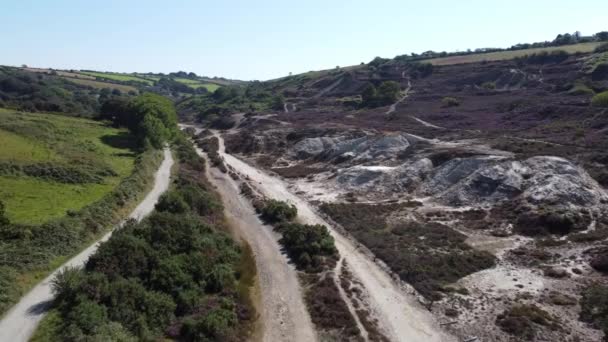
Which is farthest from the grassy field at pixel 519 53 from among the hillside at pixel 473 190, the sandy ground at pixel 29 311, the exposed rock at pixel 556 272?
the sandy ground at pixel 29 311

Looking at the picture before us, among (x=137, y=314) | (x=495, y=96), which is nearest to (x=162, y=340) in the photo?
(x=137, y=314)

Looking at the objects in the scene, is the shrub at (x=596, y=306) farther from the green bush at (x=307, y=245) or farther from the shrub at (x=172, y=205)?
the shrub at (x=172, y=205)

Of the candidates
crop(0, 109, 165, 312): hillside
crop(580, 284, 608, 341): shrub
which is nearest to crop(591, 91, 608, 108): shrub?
crop(580, 284, 608, 341): shrub

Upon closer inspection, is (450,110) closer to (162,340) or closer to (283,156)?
(283,156)

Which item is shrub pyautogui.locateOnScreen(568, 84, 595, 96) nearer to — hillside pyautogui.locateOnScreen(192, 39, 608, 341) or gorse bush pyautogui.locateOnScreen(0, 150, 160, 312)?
hillside pyautogui.locateOnScreen(192, 39, 608, 341)

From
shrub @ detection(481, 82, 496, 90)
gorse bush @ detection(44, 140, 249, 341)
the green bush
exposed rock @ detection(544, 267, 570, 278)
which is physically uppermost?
shrub @ detection(481, 82, 496, 90)

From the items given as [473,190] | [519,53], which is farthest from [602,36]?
[473,190]

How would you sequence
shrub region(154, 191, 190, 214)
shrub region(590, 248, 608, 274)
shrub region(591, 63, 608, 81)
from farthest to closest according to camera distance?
shrub region(591, 63, 608, 81) → shrub region(154, 191, 190, 214) → shrub region(590, 248, 608, 274)
